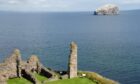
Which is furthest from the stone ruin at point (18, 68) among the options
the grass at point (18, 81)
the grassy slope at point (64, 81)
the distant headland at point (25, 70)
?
the grassy slope at point (64, 81)

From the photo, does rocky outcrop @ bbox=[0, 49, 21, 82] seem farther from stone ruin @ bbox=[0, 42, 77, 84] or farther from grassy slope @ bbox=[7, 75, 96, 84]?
grassy slope @ bbox=[7, 75, 96, 84]

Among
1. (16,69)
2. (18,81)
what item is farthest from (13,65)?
(18,81)

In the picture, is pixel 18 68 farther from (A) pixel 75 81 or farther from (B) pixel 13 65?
(A) pixel 75 81

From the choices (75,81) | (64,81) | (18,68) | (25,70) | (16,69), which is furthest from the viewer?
(25,70)

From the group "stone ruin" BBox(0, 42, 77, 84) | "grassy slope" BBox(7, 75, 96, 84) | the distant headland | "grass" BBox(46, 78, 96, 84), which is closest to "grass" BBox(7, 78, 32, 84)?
"grassy slope" BBox(7, 75, 96, 84)

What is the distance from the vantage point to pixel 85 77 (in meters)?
65.4

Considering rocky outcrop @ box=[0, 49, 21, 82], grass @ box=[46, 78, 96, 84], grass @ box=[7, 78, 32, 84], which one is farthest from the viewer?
rocky outcrop @ box=[0, 49, 21, 82]

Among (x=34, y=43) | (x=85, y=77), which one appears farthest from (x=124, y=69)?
(x=34, y=43)

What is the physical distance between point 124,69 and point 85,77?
39.2 m

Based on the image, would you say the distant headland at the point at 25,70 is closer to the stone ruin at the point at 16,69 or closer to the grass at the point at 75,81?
the stone ruin at the point at 16,69

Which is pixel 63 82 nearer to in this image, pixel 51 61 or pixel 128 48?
pixel 51 61

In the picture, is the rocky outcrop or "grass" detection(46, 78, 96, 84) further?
the rocky outcrop

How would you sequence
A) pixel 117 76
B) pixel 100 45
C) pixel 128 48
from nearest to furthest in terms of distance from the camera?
pixel 117 76 → pixel 128 48 → pixel 100 45

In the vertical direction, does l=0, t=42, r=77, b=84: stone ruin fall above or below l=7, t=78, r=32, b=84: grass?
above
